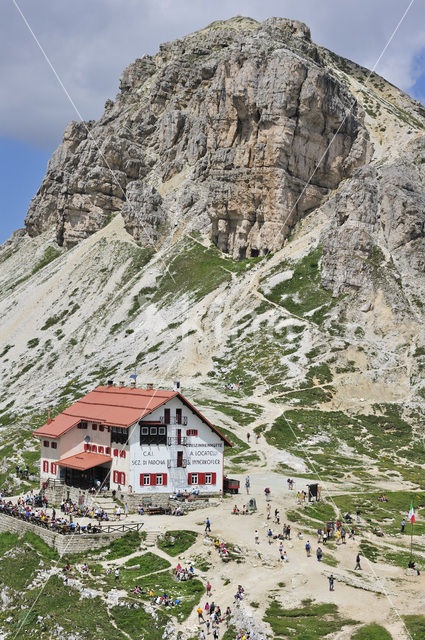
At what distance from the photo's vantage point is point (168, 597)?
47719 mm

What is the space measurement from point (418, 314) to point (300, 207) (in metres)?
60.8

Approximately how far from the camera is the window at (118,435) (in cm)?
7125

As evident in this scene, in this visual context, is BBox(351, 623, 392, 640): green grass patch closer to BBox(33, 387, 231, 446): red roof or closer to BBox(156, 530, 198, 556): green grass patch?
BBox(156, 530, 198, 556): green grass patch

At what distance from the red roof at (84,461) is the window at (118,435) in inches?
94.7

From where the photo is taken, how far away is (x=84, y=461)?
73875mm

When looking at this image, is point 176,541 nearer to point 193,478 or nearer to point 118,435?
point 193,478

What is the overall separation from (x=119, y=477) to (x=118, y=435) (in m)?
4.45

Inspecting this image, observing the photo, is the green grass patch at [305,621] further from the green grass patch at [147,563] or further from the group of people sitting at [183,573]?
the green grass patch at [147,563]

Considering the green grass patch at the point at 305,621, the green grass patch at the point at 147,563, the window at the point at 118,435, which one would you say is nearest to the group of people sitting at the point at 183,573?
the green grass patch at the point at 147,563

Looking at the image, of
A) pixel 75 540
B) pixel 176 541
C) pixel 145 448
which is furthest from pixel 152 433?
pixel 75 540

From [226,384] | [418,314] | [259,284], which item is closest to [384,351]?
[418,314]

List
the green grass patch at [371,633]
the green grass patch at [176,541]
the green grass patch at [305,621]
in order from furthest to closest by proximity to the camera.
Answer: the green grass patch at [176,541]
the green grass patch at [305,621]
the green grass patch at [371,633]

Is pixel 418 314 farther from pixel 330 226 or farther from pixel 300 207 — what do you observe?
pixel 300 207

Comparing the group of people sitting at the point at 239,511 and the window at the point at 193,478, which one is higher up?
the window at the point at 193,478
